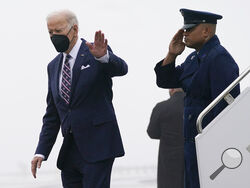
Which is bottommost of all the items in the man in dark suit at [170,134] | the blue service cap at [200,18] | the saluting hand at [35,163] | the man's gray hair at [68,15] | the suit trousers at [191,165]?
the man in dark suit at [170,134]

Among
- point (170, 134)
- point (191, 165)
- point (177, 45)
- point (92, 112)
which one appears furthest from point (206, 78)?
point (170, 134)

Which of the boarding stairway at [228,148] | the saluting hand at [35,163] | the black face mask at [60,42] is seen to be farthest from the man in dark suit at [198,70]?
the saluting hand at [35,163]

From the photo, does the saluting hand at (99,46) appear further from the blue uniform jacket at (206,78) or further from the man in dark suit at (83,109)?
the blue uniform jacket at (206,78)

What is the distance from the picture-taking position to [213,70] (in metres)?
4.19

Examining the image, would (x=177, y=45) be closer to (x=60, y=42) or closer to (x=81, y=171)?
(x=60, y=42)

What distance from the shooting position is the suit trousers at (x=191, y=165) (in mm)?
4262

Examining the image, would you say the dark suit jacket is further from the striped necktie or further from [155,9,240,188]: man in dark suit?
[155,9,240,188]: man in dark suit

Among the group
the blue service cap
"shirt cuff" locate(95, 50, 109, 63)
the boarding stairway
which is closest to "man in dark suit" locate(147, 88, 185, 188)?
"shirt cuff" locate(95, 50, 109, 63)

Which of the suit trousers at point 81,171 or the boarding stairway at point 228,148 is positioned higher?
the boarding stairway at point 228,148

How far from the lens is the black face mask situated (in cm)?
455

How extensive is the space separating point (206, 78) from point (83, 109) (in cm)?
83

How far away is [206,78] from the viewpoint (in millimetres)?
4242

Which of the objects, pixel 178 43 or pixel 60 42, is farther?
pixel 60 42

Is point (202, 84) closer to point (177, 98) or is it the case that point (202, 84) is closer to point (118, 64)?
point (118, 64)
